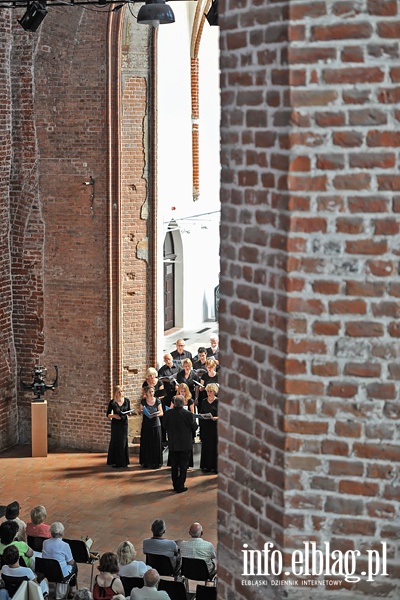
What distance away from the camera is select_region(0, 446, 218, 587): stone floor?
11422 millimetres

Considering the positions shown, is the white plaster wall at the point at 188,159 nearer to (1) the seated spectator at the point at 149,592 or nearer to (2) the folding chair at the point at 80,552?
(2) the folding chair at the point at 80,552

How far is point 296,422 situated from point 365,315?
0.48 m

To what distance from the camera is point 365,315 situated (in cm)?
367

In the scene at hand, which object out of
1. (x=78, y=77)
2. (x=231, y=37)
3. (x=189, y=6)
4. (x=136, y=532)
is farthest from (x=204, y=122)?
(x=231, y=37)

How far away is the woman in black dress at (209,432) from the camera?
43.8 feet

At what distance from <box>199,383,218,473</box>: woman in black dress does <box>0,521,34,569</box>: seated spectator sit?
4.76m

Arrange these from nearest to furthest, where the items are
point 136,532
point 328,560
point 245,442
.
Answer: point 328,560 → point 245,442 → point 136,532

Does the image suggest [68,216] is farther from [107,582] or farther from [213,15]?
[107,582]

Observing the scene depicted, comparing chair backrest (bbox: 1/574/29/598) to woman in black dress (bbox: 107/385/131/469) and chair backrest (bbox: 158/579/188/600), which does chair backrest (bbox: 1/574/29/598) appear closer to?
chair backrest (bbox: 158/579/188/600)

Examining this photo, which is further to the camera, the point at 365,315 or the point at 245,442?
the point at 245,442

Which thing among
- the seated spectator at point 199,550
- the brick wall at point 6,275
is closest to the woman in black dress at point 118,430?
the brick wall at point 6,275

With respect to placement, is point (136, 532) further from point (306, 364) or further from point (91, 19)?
point (306, 364)

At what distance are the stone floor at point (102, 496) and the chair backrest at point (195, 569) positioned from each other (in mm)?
1799

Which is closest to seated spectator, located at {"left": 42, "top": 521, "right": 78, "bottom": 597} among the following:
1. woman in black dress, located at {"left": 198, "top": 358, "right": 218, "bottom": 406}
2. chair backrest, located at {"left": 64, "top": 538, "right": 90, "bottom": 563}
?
chair backrest, located at {"left": 64, "top": 538, "right": 90, "bottom": 563}
